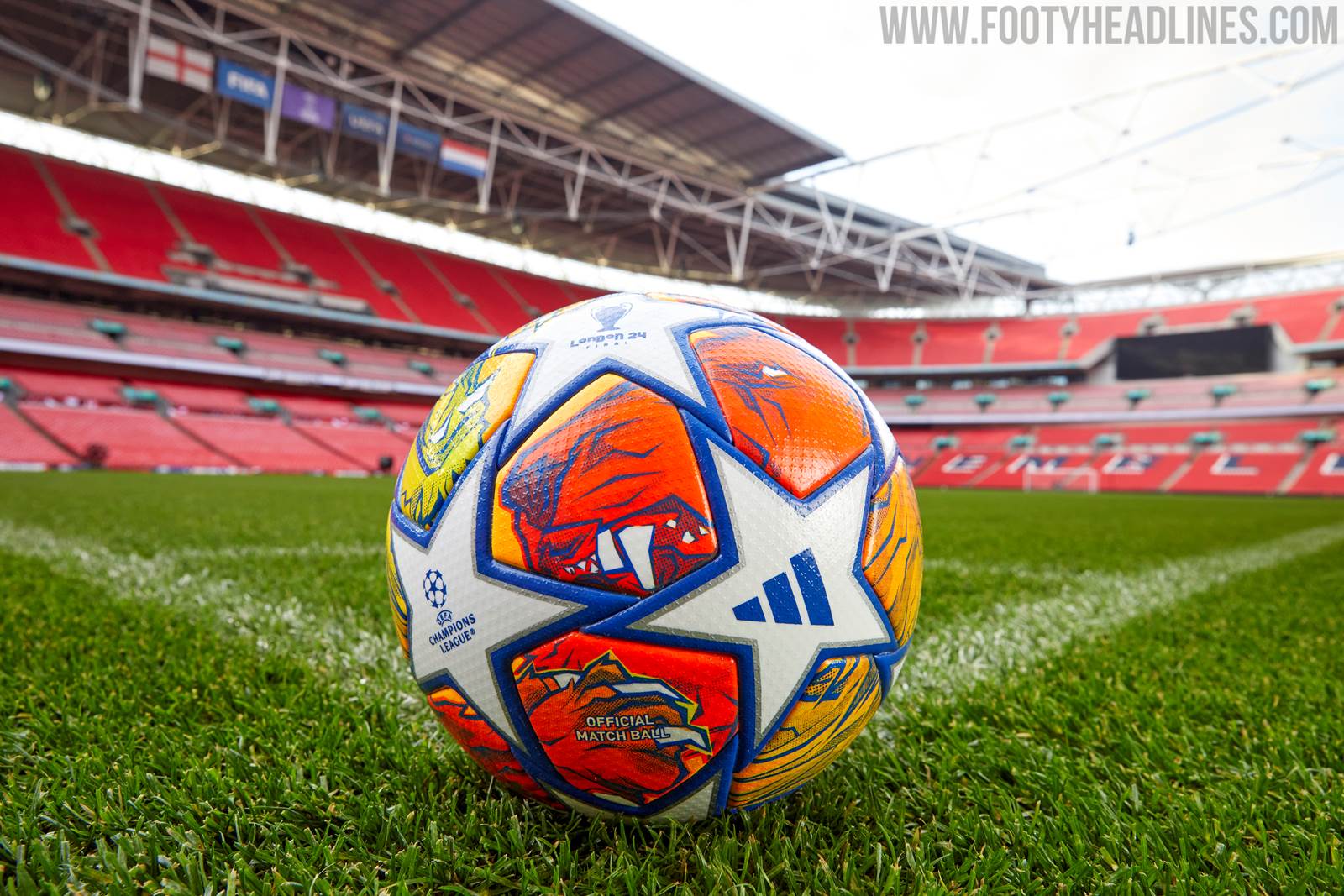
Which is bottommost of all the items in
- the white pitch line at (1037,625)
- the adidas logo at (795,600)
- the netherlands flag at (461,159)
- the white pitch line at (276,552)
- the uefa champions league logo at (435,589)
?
the white pitch line at (276,552)

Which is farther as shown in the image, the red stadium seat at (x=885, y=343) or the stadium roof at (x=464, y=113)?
the red stadium seat at (x=885, y=343)

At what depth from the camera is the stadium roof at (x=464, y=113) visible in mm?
15953

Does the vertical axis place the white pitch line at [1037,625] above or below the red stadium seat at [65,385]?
above

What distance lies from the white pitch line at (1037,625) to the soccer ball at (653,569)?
0.89 metres

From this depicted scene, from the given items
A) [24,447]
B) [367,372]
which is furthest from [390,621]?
[367,372]

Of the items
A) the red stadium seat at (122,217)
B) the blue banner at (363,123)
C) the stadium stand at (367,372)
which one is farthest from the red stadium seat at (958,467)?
the red stadium seat at (122,217)

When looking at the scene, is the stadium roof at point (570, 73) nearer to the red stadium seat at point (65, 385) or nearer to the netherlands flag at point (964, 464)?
the red stadium seat at point (65, 385)

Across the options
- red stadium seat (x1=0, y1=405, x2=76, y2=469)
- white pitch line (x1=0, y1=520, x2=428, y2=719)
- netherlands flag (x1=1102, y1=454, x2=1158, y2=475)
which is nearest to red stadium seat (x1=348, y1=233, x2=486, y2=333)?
red stadium seat (x1=0, y1=405, x2=76, y2=469)

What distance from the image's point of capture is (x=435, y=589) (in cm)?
118

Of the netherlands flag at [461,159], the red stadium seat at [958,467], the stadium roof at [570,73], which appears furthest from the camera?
the red stadium seat at [958,467]

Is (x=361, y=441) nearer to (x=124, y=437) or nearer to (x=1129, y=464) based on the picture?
(x=124, y=437)

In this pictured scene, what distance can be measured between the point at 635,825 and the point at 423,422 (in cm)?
123

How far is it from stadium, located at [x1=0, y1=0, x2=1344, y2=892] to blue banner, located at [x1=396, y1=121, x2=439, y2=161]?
0.09 meters

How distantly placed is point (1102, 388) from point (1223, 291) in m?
7.44
